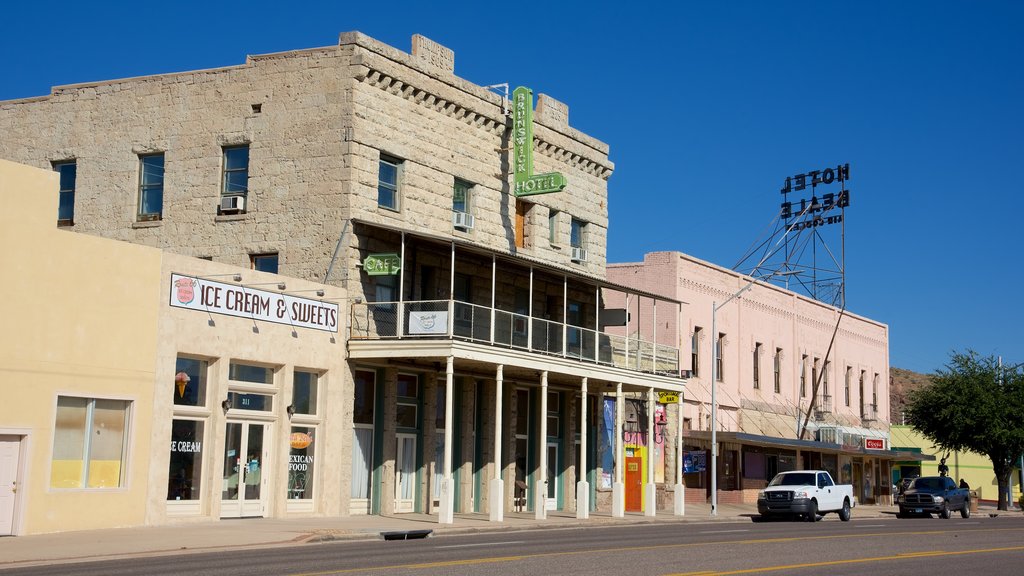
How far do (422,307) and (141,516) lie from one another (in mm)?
9937

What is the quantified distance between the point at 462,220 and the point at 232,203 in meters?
6.69

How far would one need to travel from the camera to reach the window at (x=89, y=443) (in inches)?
949

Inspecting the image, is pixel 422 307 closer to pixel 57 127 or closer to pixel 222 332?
pixel 222 332

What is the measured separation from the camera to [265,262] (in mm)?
32625

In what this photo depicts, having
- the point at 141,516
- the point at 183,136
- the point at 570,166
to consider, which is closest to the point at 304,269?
the point at 183,136

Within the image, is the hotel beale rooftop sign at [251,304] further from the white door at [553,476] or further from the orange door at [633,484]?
the orange door at [633,484]

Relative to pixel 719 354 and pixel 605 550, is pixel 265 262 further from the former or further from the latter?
pixel 719 354

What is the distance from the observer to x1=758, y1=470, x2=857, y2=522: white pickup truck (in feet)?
124

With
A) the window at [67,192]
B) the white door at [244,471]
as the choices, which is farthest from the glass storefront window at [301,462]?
the window at [67,192]

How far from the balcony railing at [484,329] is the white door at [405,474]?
11.5 ft

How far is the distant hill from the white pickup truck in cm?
6174

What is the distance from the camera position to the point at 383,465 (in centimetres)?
3206

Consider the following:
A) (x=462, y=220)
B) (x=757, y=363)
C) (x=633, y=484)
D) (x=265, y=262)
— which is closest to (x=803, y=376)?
(x=757, y=363)

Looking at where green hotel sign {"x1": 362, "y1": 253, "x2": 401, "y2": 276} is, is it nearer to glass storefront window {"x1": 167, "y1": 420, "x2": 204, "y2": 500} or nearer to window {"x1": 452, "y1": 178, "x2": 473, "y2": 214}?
window {"x1": 452, "y1": 178, "x2": 473, "y2": 214}
